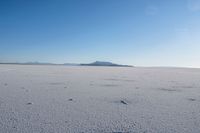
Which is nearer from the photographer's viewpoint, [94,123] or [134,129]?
[134,129]

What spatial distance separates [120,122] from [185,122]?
1072 mm

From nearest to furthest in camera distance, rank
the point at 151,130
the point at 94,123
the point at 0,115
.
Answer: the point at 151,130 → the point at 94,123 → the point at 0,115

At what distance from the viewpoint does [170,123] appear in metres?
3.29

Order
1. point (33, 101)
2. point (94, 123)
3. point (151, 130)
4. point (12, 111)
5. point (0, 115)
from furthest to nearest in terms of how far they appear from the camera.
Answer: point (33, 101) → point (12, 111) → point (0, 115) → point (94, 123) → point (151, 130)

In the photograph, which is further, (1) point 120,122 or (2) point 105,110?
(2) point 105,110

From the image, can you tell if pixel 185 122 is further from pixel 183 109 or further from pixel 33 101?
pixel 33 101

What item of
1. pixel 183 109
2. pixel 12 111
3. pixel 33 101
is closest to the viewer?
pixel 12 111

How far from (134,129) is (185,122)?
956 mm

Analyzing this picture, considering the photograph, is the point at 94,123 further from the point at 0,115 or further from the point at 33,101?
the point at 33,101

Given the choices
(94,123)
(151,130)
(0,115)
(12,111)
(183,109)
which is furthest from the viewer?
(183,109)

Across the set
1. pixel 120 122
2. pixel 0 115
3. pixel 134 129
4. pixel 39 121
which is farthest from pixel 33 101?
pixel 134 129

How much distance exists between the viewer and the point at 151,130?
2.96m

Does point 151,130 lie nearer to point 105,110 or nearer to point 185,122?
point 185,122

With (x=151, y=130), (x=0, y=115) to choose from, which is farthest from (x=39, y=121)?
(x=151, y=130)
